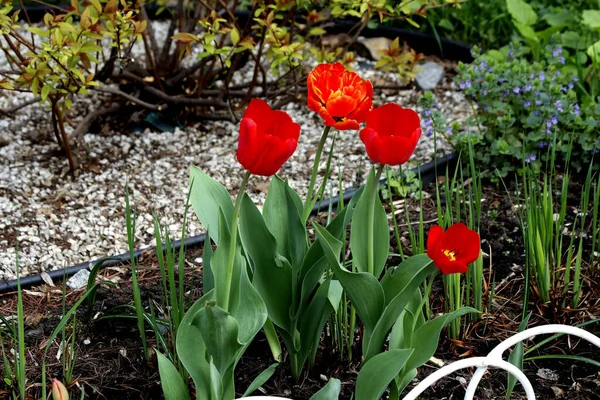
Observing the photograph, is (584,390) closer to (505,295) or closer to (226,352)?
(505,295)

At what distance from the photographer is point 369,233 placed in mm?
1586

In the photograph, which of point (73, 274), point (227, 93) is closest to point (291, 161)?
point (227, 93)

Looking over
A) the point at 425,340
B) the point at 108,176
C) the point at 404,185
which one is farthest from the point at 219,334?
the point at 108,176

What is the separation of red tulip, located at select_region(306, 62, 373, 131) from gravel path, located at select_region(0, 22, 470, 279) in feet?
3.35

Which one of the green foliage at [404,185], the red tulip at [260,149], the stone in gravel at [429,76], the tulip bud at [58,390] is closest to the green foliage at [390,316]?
the red tulip at [260,149]

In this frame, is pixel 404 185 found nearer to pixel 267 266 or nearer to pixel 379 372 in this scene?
pixel 267 266

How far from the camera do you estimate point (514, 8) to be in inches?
142

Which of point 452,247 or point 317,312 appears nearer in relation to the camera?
point 452,247

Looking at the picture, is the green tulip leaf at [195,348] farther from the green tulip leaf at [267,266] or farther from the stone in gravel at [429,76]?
the stone in gravel at [429,76]

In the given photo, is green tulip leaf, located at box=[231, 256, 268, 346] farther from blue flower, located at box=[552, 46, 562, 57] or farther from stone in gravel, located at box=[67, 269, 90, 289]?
blue flower, located at box=[552, 46, 562, 57]

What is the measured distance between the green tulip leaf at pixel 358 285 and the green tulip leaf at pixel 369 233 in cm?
5

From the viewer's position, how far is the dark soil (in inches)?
73.1

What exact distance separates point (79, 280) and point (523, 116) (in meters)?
1.64

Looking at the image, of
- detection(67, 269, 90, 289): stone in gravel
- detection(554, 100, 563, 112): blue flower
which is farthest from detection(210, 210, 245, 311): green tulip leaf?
detection(554, 100, 563, 112): blue flower
